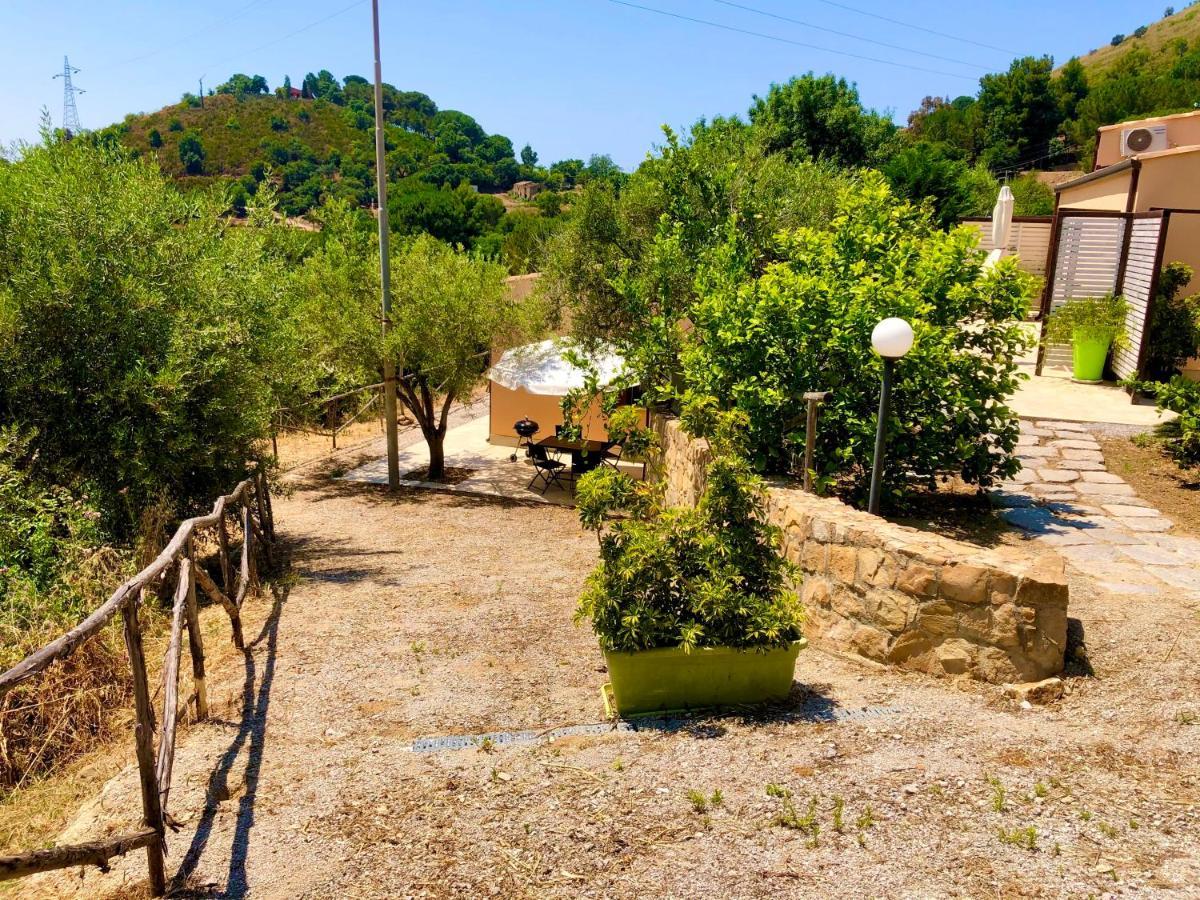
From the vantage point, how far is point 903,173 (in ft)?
93.0

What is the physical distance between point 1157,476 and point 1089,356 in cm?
429

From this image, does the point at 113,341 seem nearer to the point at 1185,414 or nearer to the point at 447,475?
the point at 447,475

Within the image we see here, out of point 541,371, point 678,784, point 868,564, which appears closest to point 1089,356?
point 541,371

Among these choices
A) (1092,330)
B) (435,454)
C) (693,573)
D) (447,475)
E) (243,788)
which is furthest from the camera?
(447,475)

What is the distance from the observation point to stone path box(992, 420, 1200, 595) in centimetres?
575

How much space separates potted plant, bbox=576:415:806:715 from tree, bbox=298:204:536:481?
8.54m

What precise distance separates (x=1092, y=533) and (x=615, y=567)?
4.26 meters

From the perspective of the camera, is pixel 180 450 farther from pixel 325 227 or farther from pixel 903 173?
pixel 903 173

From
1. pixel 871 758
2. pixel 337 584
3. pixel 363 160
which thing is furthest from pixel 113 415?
pixel 363 160

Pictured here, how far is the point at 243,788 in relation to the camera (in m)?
3.63

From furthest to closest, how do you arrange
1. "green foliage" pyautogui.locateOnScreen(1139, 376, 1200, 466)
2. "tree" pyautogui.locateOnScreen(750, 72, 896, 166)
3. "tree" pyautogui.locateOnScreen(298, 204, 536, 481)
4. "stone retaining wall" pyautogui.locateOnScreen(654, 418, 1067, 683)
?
"tree" pyautogui.locateOnScreen(750, 72, 896, 166), "tree" pyautogui.locateOnScreen(298, 204, 536, 481), "green foliage" pyautogui.locateOnScreen(1139, 376, 1200, 466), "stone retaining wall" pyautogui.locateOnScreen(654, 418, 1067, 683)

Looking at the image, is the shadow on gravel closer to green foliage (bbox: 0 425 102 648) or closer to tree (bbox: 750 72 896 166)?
green foliage (bbox: 0 425 102 648)

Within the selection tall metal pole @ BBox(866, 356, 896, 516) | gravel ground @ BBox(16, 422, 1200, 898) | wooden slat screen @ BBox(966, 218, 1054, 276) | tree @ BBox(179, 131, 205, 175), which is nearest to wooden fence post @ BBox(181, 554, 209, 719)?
gravel ground @ BBox(16, 422, 1200, 898)

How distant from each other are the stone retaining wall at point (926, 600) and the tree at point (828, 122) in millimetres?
24901
